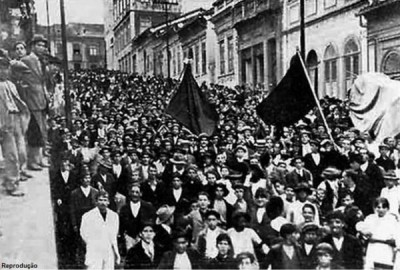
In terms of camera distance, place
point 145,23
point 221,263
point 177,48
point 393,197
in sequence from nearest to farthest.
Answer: point 221,263
point 393,197
point 145,23
point 177,48

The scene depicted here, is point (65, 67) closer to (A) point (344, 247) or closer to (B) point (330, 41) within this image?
(A) point (344, 247)

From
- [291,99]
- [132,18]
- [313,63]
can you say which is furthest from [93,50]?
[313,63]

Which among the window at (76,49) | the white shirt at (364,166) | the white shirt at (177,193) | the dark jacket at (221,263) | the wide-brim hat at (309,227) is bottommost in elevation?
the dark jacket at (221,263)

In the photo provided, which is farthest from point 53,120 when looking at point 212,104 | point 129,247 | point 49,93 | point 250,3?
point 250,3

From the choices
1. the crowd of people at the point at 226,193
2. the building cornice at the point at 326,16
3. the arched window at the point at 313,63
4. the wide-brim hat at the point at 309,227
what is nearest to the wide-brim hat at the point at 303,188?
the crowd of people at the point at 226,193

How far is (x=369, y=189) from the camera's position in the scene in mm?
3988

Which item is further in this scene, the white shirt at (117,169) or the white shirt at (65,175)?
the white shirt at (117,169)

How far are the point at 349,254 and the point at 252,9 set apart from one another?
9.38 ft

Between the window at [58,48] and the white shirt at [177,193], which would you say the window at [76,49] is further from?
the white shirt at [177,193]

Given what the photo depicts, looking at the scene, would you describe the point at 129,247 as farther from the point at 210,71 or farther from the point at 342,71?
the point at 342,71

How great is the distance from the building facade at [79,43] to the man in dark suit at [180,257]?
62.3 inches

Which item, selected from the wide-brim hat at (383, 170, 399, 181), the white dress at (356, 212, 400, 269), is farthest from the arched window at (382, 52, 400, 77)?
the white dress at (356, 212, 400, 269)

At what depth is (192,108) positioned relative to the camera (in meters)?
4.86

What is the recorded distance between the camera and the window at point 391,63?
499cm
